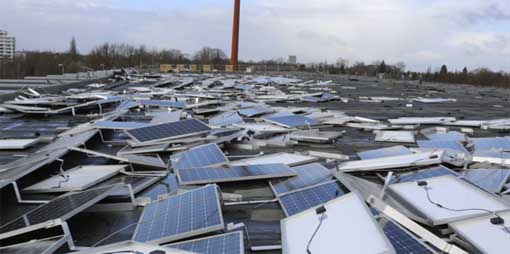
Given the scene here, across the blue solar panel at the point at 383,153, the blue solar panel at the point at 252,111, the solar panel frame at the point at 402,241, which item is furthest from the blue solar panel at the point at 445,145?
the blue solar panel at the point at 252,111

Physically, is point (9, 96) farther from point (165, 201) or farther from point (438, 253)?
point (438, 253)

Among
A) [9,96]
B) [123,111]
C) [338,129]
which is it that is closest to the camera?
[338,129]

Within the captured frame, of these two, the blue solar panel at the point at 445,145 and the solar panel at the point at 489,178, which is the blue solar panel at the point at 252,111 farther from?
the solar panel at the point at 489,178

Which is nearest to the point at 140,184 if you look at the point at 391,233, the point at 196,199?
the point at 196,199

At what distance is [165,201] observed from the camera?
8.51m

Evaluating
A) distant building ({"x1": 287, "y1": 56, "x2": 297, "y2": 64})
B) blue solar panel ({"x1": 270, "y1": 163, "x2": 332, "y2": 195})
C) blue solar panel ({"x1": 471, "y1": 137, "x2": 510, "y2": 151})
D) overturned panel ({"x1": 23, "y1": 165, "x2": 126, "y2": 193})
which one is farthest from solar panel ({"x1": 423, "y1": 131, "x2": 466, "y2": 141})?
distant building ({"x1": 287, "y1": 56, "x2": 297, "y2": 64})

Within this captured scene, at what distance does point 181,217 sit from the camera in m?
7.37

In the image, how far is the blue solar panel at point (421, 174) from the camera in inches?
390

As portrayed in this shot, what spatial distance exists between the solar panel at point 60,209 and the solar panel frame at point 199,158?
3282mm

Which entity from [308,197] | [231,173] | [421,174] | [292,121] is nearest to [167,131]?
[231,173]

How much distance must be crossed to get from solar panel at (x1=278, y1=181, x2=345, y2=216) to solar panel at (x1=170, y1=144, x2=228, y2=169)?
10.8ft

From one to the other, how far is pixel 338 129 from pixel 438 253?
14672 millimetres

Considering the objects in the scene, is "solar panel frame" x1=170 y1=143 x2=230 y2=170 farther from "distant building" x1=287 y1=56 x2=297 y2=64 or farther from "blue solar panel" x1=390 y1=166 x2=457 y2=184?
"distant building" x1=287 y1=56 x2=297 y2=64

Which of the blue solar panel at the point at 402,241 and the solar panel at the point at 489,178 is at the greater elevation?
the solar panel at the point at 489,178
